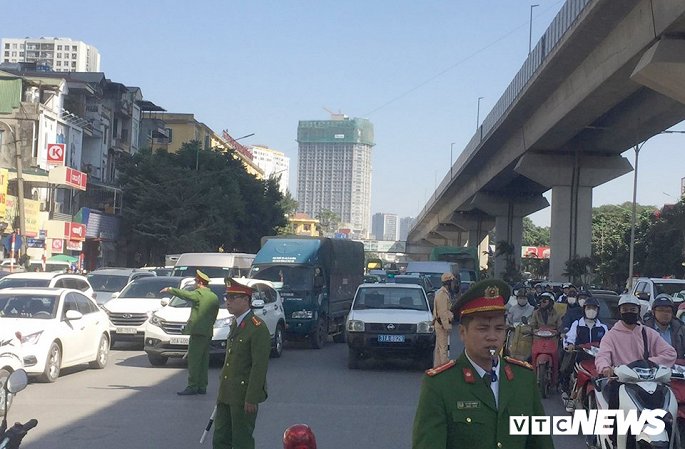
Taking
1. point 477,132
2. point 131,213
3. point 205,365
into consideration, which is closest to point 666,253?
point 477,132

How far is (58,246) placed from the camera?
47812 millimetres

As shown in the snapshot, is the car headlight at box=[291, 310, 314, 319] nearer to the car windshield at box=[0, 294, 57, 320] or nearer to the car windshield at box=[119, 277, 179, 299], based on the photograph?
the car windshield at box=[119, 277, 179, 299]

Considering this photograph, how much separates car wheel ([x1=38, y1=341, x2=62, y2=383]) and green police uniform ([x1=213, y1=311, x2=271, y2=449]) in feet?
25.0

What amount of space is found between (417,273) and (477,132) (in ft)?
57.4

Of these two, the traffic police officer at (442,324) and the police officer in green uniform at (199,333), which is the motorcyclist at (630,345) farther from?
the traffic police officer at (442,324)

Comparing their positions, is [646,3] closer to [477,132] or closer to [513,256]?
[477,132]

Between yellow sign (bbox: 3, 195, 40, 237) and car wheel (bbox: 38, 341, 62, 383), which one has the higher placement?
yellow sign (bbox: 3, 195, 40, 237)

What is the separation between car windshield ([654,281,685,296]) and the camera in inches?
952

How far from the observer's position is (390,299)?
62.8 feet

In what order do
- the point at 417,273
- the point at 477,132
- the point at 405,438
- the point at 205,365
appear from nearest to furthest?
the point at 405,438, the point at 205,365, the point at 417,273, the point at 477,132

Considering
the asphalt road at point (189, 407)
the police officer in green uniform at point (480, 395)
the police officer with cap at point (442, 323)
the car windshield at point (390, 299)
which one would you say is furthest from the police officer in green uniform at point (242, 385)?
the car windshield at point (390, 299)

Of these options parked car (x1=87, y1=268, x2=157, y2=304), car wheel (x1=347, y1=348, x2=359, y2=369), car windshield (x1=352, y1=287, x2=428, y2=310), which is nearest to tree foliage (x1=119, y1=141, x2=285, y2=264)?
parked car (x1=87, y1=268, x2=157, y2=304)

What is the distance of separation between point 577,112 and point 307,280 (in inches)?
589

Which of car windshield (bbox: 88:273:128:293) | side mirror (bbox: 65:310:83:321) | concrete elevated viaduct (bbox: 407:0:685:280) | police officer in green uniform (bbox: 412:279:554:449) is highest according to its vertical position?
concrete elevated viaduct (bbox: 407:0:685:280)
